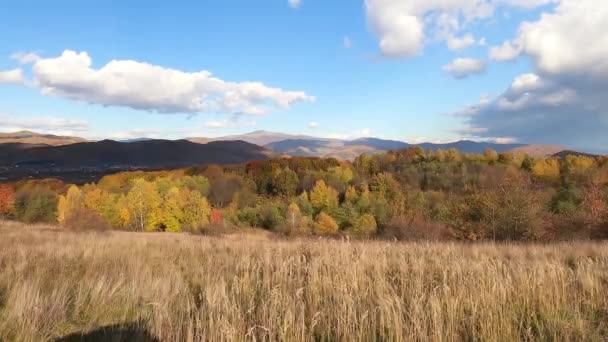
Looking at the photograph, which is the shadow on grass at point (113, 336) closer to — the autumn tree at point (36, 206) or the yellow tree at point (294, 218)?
the yellow tree at point (294, 218)

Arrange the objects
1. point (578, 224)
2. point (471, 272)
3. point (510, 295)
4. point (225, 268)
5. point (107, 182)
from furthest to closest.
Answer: point (107, 182) < point (578, 224) < point (225, 268) < point (471, 272) < point (510, 295)

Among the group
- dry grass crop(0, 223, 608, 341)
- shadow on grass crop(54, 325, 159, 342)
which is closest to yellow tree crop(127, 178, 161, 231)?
dry grass crop(0, 223, 608, 341)

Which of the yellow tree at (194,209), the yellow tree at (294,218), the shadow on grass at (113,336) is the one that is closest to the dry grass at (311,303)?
the shadow on grass at (113,336)

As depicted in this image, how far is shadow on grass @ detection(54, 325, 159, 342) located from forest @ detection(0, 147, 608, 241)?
11.0 metres

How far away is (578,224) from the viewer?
3591cm

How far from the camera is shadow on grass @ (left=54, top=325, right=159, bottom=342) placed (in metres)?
3.65

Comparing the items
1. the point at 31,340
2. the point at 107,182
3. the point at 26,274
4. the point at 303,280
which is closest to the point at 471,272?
the point at 303,280

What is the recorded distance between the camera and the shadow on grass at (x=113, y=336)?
3654mm

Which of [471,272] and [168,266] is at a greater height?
[471,272]

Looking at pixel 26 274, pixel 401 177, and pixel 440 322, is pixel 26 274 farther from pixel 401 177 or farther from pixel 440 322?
pixel 401 177

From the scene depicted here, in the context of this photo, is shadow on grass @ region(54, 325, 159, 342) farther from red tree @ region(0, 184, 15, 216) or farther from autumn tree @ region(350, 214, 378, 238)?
red tree @ region(0, 184, 15, 216)

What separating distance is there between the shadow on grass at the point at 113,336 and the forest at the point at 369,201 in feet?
36.2

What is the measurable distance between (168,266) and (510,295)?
5.52 metres

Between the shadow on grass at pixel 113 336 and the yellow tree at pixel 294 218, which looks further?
the yellow tree at pixel 294 218
